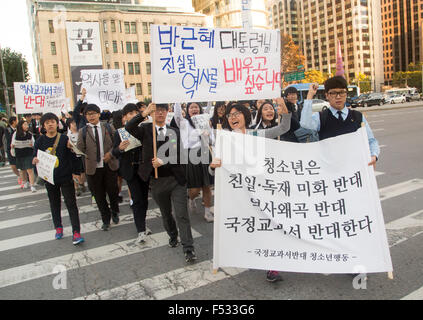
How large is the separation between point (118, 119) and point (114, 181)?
54.2 inches

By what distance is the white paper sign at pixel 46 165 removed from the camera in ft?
15.3

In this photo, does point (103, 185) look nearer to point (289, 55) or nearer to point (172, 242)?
point (172, 242)

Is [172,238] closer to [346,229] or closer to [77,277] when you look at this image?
[77,277]

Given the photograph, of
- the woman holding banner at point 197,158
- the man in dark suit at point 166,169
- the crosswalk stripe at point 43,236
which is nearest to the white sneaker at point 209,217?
the woman holding banner at point 197,158

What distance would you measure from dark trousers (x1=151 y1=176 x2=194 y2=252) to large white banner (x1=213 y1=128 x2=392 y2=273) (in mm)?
714

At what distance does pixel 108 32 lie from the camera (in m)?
61.3

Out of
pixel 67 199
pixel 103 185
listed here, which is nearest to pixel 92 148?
pixel 103 185

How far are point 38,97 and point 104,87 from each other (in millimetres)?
2196

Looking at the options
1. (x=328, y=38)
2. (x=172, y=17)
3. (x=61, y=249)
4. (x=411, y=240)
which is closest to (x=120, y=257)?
(x=61, y=249)

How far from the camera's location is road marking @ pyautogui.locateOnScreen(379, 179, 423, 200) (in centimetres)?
613

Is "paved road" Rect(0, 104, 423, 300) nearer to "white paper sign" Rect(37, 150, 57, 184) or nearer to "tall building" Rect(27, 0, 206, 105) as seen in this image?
"white paper sign" Rect(37, 150, 57, 184)

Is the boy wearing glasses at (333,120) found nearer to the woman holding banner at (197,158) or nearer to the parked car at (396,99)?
the woman holding banner at (197,158)

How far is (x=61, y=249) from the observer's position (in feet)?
15.4

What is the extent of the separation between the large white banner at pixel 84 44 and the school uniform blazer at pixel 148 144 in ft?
30.9
